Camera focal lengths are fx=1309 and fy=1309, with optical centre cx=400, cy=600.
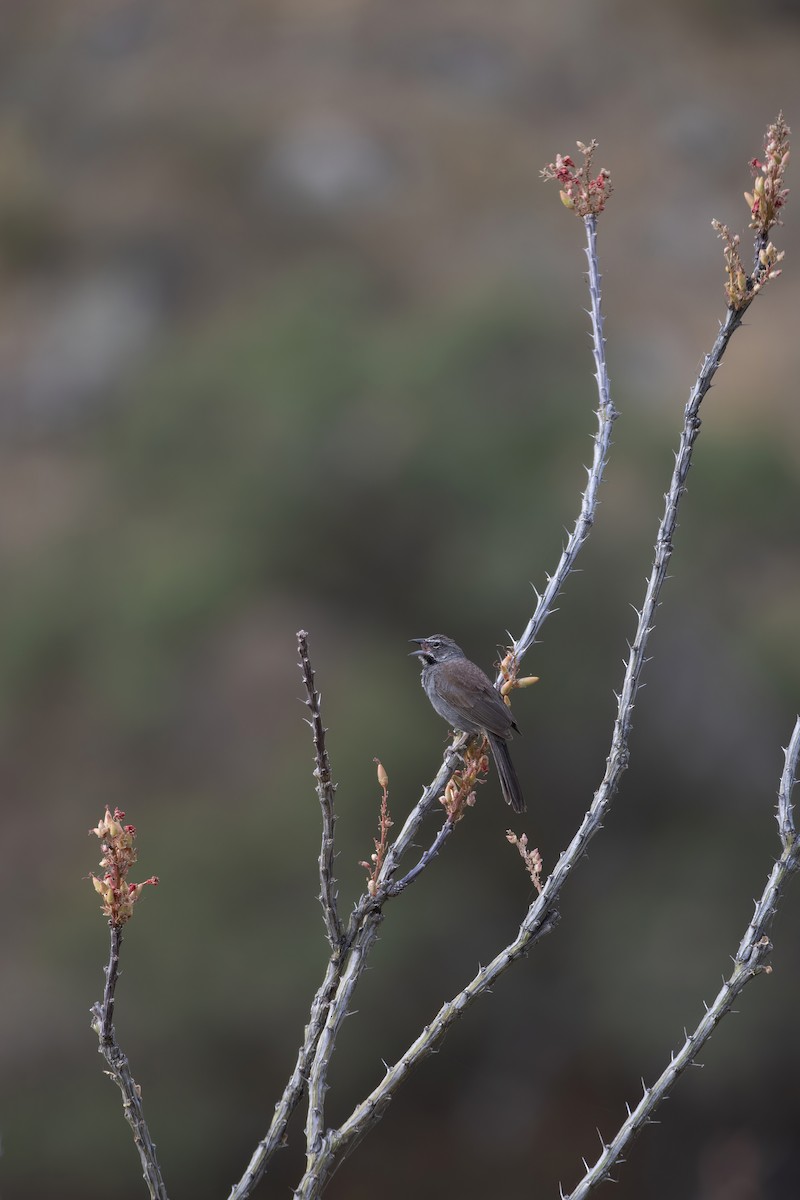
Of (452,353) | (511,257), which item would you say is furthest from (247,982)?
(511,257)

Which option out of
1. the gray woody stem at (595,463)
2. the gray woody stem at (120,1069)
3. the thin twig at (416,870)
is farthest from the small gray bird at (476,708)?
the gray woody stem at (120,1069)

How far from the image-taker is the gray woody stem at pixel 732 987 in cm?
340

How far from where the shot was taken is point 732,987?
3.48 metres

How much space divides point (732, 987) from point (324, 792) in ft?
4.02

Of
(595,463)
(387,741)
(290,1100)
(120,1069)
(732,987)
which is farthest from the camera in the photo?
(387,741)

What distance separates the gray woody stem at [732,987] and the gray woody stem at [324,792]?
894 mm

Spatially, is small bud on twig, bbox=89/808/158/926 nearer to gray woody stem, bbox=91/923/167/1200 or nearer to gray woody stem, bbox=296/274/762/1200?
gray woody stem, bbox=91/923/167/1200

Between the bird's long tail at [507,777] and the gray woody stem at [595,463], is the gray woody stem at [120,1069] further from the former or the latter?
the bird's long tail at [507,777]

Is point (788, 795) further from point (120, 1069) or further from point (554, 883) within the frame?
point (120, 1069)

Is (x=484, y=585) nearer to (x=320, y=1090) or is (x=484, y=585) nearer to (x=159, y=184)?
(x=320, y=1090)

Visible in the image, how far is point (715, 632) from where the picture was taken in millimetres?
20766

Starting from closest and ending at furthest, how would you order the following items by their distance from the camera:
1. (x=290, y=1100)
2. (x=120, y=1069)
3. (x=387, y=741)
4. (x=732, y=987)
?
(x=120, y=1069) < (x=290, y=1100) < (x=732, y=987) < (x=387, y=741)

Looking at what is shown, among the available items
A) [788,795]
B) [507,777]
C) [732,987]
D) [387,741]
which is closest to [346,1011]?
[732,987]

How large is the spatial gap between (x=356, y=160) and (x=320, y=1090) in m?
44.3
